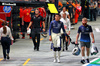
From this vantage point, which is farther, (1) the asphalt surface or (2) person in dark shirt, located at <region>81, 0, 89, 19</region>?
(2) person in dark shirt, located at <region>81, 0, 89, 19</region>

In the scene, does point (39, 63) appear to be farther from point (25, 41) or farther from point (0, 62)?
point (25, 41)

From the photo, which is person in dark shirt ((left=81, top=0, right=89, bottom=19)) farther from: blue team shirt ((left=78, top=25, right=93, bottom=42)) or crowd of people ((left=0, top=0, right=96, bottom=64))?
blue team shirt ((left=78, top=25, right=93, bottom=42))

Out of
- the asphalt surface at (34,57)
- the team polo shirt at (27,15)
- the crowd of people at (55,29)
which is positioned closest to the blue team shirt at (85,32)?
→ the crowd of people at (55,29)

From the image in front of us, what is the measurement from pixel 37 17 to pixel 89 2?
73.3 ft

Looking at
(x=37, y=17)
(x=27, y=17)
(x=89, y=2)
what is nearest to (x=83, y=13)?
(x=89, y=2)

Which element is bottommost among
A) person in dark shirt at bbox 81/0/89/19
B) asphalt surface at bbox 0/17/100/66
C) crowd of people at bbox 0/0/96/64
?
person in dark shirt at bbox 81/0/89/19

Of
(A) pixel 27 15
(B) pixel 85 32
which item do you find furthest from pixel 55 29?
(A) pixel 27 15

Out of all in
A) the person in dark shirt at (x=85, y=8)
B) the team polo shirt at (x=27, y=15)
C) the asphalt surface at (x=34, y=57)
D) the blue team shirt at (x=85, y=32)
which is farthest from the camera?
the person in dark shirt at (x=85, y=8)

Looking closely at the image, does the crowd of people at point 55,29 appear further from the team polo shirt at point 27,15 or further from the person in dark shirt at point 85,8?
the person in dark shirt at point 85,8

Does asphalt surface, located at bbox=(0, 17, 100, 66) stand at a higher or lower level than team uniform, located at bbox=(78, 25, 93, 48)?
lower

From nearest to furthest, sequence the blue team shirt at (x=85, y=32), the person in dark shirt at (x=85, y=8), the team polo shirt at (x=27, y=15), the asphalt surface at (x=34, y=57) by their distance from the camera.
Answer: the blue team shirt at (x=85, y=32), the asphalt surface at (x=34, y=57), the team polo shirt at (x=27, y=15), the person in dark shirt at (x=85, y=8)

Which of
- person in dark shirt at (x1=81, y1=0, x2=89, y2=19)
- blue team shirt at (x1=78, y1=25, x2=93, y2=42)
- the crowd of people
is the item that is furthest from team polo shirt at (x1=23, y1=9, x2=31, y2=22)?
person in dark shirt at (x1=81, y1=0, x2=89, y2=19)

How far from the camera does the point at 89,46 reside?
611 inches

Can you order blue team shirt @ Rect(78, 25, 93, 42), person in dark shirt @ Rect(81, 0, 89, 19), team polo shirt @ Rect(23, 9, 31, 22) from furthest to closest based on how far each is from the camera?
person in dark shirt @ Rect(81, 0, 89, 19), team polo shirt @ Rect(23, 9, 31, 22), blue team shirt @ Rect(78, 25, 93, 42)
